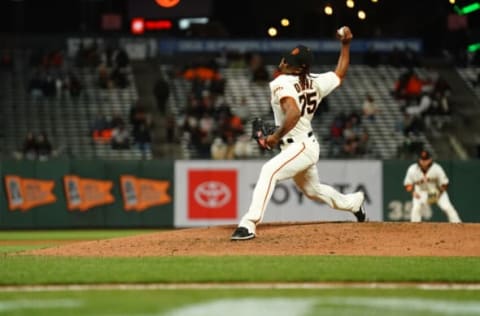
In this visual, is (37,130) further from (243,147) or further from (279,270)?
(279,270)

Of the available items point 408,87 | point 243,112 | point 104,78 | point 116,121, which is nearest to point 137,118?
point 116,121

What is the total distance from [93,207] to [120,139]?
249cm

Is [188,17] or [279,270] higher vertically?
[188,17]

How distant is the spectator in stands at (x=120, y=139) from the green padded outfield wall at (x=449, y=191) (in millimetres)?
6671

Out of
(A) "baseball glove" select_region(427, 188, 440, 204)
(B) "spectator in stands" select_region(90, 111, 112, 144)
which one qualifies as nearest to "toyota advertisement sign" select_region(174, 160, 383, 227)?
(B) "spectator in stands" select_region(90, 111, 112, 144)

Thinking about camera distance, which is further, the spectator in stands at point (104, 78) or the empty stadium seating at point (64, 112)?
the spectator in stands at point (104, 78)

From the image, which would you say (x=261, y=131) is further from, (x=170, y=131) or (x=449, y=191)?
(x=170, y=131)

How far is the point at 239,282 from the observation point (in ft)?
29.8

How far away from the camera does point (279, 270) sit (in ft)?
31.7

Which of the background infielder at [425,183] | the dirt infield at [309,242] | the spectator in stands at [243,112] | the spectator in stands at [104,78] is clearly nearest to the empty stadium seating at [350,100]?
the spectator in stands at [243,112]

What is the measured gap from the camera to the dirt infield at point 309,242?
1154 cm

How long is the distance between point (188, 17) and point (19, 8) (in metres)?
17.9

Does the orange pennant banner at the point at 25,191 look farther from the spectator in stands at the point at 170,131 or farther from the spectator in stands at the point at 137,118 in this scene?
the spectator in stands at the point at 170,131

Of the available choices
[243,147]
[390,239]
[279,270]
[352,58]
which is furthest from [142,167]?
[279,270]
